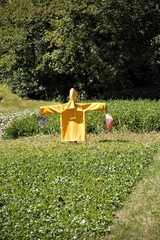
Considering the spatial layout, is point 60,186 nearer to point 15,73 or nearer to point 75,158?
point 75,158

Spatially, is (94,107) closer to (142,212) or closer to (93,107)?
(93,107)

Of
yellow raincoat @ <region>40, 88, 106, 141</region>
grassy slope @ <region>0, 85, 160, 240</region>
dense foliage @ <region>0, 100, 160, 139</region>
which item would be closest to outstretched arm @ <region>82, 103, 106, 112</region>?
yellow raincoat @ <region>40, 88, 106, 141</region>

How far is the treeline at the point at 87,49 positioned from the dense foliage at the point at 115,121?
Answer: 471 centimetres

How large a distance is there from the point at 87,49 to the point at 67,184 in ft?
41.1

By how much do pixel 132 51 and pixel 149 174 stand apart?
458 inches

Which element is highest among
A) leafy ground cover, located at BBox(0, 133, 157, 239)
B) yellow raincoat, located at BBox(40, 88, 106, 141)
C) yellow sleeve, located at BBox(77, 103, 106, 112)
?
yellow sleeve, located at BBox(77, 103, 106, 112)

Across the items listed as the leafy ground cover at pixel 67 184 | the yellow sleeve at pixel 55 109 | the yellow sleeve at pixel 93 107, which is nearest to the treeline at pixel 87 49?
the yellow sleeve at pixel 55 109

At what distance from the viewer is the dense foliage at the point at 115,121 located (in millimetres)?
14211

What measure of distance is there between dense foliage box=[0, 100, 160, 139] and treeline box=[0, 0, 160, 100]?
471 cm

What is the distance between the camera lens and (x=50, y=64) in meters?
21.9

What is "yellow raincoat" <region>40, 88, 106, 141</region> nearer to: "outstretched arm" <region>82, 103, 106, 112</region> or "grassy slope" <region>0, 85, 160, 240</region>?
"outstretched arm" <region>82, 103, 106, 112</region>

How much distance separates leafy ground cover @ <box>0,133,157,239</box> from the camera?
6980 mm

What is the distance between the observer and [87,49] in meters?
20.8

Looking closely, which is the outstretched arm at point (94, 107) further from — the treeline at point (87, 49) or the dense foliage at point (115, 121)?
the treeline at point (87, 49)
